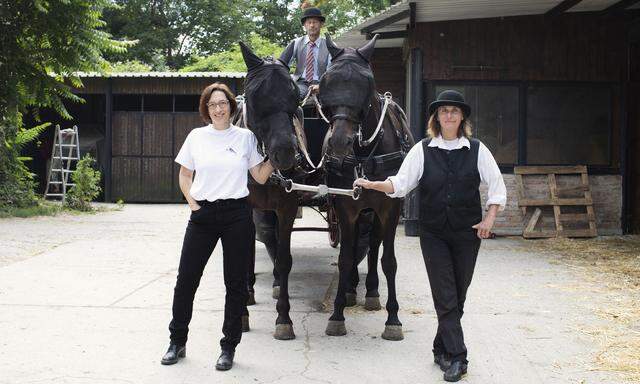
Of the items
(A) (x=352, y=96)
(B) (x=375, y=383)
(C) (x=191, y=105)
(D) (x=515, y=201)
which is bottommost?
(B) (x=375, y=383)

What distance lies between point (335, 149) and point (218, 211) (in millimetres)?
894

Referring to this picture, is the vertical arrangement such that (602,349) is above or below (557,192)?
below

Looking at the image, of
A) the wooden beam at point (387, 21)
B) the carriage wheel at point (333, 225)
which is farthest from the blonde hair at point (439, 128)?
the wooden beam at point (387, 21)

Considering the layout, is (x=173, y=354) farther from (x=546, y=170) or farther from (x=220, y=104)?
(x=546, y=170)

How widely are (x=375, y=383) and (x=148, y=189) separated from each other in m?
15.9

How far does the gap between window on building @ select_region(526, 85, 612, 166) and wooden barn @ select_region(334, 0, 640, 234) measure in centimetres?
2

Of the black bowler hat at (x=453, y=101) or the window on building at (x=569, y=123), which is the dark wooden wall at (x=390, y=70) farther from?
the black bowler hat at (x=453, y=101)

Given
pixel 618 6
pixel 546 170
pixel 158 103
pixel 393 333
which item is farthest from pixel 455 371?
pixel 158 103

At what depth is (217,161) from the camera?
4.77 meters

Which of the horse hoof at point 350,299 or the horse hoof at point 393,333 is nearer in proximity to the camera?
the horse hoof at point 393,333

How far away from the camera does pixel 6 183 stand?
15.8 metres

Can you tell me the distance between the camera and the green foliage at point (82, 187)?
16.3 m

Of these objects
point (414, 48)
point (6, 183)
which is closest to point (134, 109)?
point (6, 183)

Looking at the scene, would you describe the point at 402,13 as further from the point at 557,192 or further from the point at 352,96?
the point at 352,96
